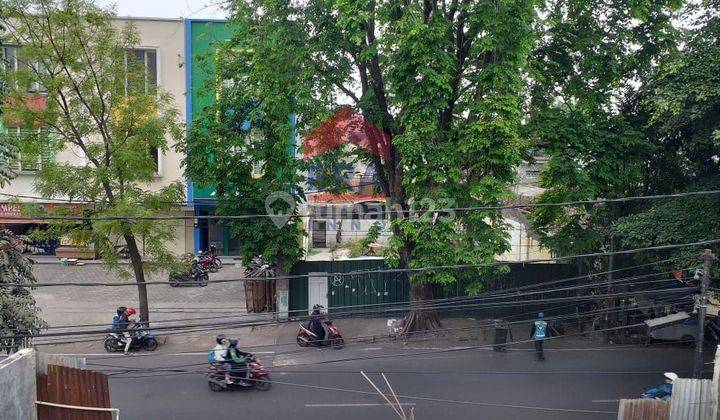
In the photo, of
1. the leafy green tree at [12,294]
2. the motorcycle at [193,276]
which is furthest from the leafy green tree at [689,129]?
the motorcycle at [193,276]

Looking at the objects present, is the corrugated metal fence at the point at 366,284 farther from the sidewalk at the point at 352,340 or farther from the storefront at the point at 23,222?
the storefront at the point at 23,222

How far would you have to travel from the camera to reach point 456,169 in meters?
13.6

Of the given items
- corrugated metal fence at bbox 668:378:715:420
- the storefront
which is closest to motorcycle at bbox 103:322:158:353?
the storefront

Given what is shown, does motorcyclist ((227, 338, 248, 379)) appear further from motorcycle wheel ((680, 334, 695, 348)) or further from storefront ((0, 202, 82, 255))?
motorcycle wheel ((680, 334, 695, 348))

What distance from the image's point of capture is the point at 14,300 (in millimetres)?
9180

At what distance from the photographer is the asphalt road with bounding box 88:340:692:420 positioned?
11578mm

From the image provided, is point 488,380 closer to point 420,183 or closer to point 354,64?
point 420,183

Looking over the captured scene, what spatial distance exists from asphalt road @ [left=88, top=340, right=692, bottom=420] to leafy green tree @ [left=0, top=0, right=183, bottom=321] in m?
3.27

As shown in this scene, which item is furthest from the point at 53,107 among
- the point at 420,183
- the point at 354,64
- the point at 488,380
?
the point at 488,380

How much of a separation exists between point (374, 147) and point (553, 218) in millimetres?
4998

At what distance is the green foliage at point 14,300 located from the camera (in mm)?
9000

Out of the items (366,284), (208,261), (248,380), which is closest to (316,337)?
(248,380)

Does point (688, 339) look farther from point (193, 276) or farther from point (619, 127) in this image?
point (193, 276)

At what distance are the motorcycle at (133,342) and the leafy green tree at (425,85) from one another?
616cm
